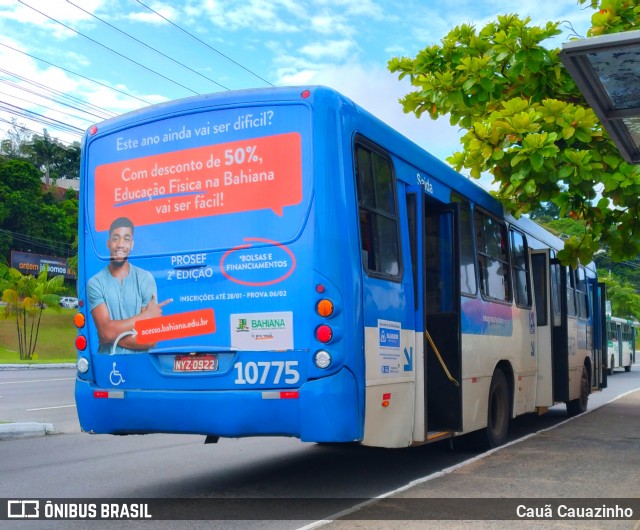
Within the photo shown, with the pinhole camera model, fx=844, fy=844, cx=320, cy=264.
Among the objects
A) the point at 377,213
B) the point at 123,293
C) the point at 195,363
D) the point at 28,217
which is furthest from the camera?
the point at 28,217

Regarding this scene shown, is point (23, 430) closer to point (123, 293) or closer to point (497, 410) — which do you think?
point (123, 293)

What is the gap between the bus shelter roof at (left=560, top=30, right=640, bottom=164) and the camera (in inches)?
174

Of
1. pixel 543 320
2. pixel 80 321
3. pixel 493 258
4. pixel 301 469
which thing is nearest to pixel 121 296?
pixel 80 321

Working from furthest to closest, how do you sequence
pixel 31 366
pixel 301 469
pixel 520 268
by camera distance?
pixel 31 366 → pixel 520 268 → pixel 301 469

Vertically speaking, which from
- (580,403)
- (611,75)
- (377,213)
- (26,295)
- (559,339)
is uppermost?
(26,295)

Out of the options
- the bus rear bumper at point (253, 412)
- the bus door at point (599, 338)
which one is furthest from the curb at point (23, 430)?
the bus door at point (599, 338)

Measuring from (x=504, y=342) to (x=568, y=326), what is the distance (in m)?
3.27

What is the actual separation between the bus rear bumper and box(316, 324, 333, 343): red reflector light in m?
0.27

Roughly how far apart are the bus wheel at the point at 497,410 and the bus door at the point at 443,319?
1.43 metres

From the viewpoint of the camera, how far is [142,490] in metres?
7.41

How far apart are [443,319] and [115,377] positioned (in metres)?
3.16

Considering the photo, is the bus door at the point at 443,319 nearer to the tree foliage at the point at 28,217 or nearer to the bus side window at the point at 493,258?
the bus side window at the point at 493,258

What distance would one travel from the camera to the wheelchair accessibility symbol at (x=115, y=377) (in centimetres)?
689

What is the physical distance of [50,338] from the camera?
2112 inches
